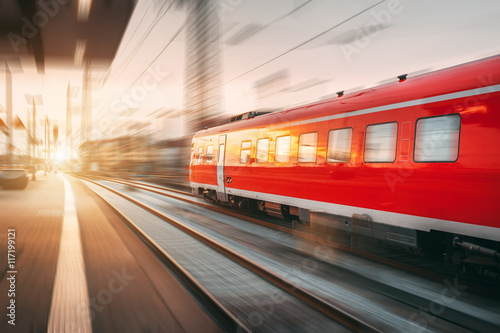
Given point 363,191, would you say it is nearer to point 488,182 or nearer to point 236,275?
point 488,182

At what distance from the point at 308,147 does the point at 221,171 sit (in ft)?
17.0

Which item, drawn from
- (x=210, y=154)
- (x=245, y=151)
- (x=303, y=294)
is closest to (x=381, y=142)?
(x=303, y=294)

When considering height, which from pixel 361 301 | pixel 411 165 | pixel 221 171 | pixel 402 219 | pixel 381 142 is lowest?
pixel 361 301

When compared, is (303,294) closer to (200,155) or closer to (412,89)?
(412,89)

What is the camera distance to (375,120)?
632 cm

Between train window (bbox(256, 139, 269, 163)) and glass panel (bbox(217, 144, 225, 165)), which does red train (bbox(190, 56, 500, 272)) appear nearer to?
train window (bbox(256, 139, 269, 163))

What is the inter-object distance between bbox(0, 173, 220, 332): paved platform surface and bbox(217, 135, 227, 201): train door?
4.64 m

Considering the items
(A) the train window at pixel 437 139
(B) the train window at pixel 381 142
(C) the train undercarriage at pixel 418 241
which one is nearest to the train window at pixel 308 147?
(C) the train undercarriage at pixel 418 241

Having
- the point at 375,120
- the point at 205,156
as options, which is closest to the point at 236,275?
the point at 375,120

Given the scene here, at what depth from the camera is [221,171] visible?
12.6 m

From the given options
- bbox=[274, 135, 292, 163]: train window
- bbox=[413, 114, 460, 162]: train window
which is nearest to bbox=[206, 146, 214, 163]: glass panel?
bbox=[274, 135, 292, 163]: train window

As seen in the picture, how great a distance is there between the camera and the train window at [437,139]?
195 inches

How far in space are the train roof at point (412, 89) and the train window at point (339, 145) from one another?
1.48 ft

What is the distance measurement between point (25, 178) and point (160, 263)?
18.1 meters
